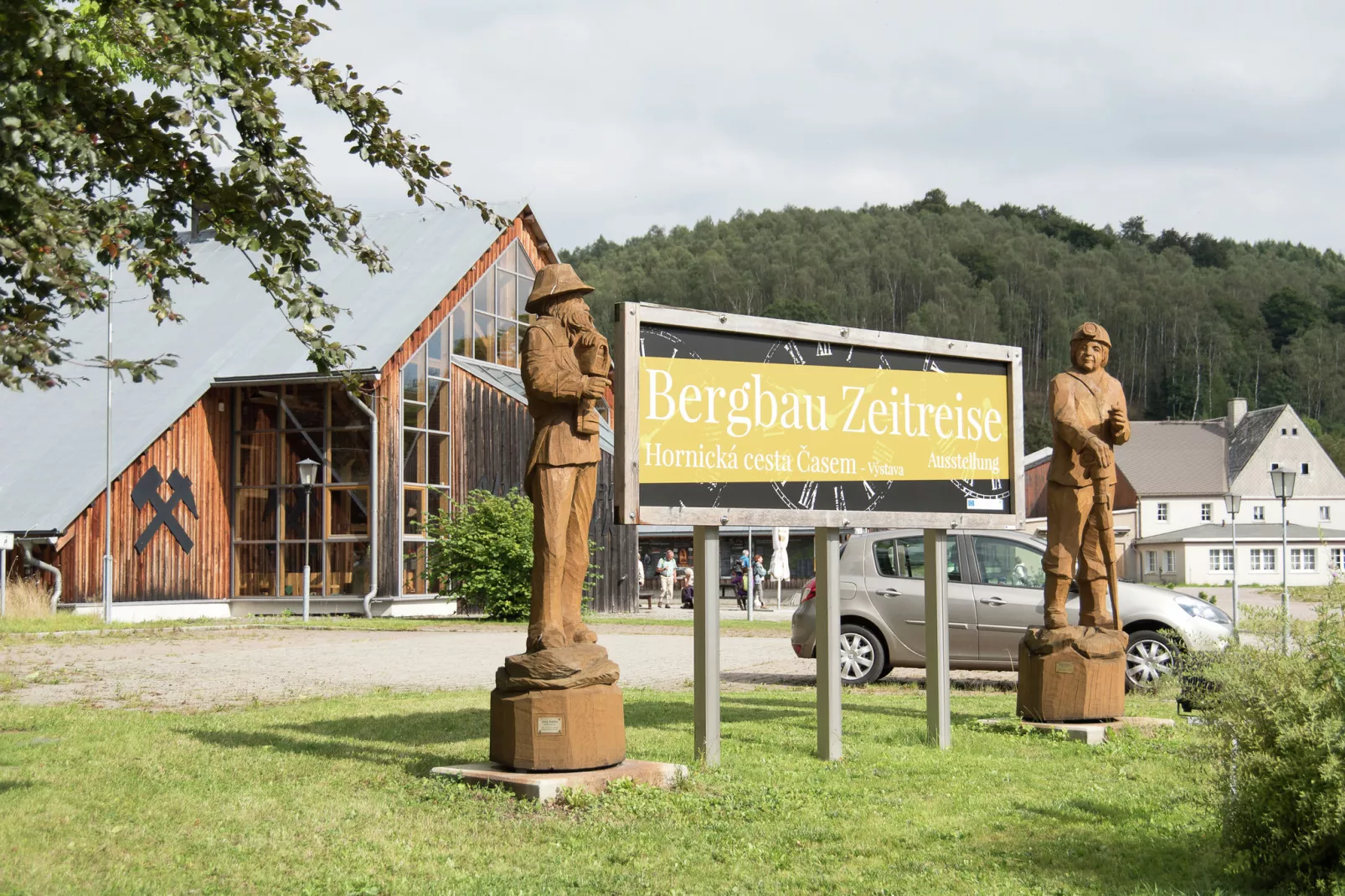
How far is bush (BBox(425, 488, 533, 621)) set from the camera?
2552 cm

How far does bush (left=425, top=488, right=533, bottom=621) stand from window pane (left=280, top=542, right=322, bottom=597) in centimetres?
393

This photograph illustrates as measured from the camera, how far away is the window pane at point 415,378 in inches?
1147

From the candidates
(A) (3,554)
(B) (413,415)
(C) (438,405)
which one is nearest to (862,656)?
(A) (3,554)

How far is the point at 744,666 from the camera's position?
16.2 metres

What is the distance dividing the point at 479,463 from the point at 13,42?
26.7m

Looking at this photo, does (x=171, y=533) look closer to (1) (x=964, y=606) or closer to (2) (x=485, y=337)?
(2) (x=485, y=337)

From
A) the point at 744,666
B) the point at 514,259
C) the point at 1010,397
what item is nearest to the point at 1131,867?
the point at 1010,397

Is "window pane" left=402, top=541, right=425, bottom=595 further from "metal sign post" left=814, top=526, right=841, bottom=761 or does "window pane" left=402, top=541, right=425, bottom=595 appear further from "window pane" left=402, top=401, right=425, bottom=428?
"metal sign post" left=814, top=526, right=841, bottom=761

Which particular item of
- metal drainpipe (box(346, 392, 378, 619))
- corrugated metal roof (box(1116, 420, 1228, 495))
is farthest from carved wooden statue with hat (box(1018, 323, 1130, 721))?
corrugated metal roof (box(1116, 420, 1228, 495))

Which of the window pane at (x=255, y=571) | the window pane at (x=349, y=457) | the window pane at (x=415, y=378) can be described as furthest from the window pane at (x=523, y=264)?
the window pane at (x=255, y=571)

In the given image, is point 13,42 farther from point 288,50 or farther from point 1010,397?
point 1010,397

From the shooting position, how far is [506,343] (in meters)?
33.3

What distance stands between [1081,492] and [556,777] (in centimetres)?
493

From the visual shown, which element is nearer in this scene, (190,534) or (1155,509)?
(190,534)
